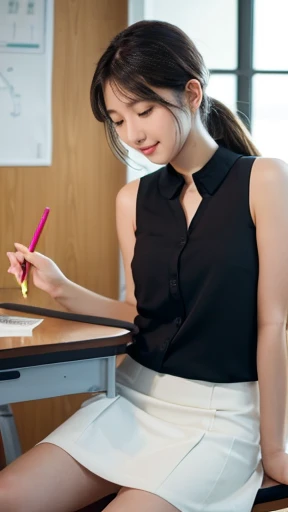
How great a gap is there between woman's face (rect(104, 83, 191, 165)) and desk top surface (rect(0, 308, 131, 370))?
0.35 m

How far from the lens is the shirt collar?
1.46m

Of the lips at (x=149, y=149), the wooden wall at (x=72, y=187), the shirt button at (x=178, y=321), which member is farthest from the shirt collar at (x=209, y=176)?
the wooden wall at (x=72, y=187)

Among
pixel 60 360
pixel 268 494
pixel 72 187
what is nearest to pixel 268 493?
pixel 268 494

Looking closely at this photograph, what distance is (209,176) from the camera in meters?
1.46

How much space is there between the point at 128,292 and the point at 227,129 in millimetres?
416

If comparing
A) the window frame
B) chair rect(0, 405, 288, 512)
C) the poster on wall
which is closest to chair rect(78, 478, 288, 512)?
chair rect(0, 405, 288, 512)

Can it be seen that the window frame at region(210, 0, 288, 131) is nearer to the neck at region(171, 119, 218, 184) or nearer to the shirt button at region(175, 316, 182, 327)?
the neck at region(171, 119, 218, 184)

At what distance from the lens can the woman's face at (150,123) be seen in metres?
1.38

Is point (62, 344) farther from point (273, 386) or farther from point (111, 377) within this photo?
point (273, 386)

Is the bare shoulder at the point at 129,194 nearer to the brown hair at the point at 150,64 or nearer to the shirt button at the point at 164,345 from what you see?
the brown hair at the point at 150,64

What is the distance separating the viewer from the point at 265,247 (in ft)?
4.46

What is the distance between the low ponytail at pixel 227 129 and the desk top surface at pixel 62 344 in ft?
1.52

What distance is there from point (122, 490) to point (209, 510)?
0.49 feet

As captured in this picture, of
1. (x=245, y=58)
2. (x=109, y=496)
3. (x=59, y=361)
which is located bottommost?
(x=109, y=496)
